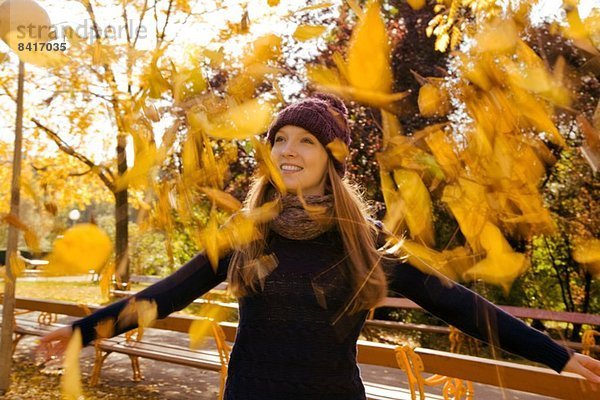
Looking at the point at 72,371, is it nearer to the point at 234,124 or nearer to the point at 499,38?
the point at 234,124

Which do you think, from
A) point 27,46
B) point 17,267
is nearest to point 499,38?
point 17,267

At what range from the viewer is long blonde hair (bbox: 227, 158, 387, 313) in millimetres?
1842

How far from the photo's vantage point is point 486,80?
1462 mm

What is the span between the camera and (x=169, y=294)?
189 cm

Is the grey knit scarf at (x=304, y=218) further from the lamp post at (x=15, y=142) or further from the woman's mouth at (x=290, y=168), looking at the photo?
the lamp post at (x=15, y=142)

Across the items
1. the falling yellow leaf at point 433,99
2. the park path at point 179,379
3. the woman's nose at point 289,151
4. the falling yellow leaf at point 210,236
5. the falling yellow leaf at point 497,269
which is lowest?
the park path at point 179,379

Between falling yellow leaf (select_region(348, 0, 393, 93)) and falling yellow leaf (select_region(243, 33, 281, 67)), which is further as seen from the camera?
falling yellow leaf (select_region(243, 33, 281, 67))

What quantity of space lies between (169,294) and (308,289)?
436mm

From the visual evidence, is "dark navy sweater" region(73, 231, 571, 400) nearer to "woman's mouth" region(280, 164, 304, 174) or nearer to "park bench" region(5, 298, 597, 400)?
"woman's mouth" region(280, 164, 304, 174)

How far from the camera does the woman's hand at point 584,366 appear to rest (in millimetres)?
1601

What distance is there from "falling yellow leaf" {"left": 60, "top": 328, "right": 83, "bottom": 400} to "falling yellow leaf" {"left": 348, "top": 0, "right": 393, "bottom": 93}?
1.05 m

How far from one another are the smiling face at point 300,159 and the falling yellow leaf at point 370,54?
1.60ft

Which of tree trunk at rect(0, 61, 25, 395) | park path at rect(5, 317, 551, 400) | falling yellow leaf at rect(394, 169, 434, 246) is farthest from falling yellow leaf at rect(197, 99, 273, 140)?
park path at rect(5, 317, 551, 400)

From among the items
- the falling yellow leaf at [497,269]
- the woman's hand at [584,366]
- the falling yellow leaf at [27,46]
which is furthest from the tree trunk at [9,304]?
the woman's hand at [584,366]
